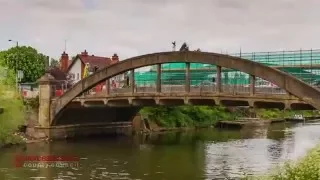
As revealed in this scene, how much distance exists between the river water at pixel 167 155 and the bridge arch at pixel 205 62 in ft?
18.4

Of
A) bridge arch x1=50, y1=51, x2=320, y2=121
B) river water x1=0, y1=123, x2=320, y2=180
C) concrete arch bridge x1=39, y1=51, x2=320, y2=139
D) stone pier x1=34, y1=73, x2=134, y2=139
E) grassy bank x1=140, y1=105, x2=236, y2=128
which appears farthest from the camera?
grassy bank x1=140, y1=105, x2=236, y2=128

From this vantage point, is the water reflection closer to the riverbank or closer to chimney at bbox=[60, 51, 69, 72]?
the riverbank

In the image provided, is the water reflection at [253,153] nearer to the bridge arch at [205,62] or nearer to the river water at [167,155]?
the river water at [167,155]

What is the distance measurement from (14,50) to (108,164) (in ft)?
172

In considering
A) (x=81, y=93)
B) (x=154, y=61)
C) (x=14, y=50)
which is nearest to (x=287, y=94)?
(x=154, y=61)

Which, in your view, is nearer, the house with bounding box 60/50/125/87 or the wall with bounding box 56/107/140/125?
the wall with bounding box 56/107/140/125

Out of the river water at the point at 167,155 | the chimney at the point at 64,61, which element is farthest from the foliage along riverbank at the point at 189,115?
the chimney at the point at 64,61

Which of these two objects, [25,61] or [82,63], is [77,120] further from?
[82,63]

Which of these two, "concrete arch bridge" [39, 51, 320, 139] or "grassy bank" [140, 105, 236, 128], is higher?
"concrete arch bridge" [39, 51, 320, 139]

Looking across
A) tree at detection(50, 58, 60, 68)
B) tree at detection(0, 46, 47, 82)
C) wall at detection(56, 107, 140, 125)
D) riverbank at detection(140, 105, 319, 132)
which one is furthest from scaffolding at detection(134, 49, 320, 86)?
tree at detection(50, 58, 60, 68)

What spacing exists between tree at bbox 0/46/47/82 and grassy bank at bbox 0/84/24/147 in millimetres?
30173

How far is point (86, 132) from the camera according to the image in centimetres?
6209

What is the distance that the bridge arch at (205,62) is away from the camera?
34.2 metres

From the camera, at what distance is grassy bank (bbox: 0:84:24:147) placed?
49.9 m
